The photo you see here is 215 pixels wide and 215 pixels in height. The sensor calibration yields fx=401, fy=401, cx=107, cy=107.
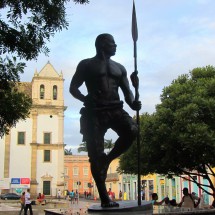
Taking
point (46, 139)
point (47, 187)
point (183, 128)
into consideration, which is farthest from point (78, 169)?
point (183, 128)

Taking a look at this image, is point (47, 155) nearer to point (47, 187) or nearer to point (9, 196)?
point (47, 187)

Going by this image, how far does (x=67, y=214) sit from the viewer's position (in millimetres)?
5059

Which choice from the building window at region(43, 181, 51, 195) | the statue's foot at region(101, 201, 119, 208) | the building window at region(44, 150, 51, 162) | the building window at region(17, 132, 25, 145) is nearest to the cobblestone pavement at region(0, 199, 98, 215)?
the statue's foot at region(101, 201, 119, 208)

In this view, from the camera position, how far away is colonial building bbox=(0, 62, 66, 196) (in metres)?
51.8

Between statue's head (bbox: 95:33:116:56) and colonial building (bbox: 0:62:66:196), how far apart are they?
46.8 metres

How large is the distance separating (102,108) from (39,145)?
49458mm

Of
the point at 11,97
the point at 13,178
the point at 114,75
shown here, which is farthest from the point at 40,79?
the point at 114,75

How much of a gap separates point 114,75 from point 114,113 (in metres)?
0.57

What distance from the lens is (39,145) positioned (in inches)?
2122

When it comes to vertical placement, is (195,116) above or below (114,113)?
above

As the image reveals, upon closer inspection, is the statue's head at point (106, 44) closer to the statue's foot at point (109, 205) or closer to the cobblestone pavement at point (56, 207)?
the statue's foot at point (109, 205)

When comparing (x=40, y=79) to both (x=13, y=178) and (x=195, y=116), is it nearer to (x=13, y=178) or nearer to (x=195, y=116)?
(x=13, y=178)

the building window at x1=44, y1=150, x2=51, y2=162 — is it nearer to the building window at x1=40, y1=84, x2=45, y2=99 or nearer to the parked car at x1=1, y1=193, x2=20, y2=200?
the parked car at x1=1, y1=193, x2=20, y2=200

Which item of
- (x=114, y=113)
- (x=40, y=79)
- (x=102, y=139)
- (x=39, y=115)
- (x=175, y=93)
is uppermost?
(x=40, y=79)
